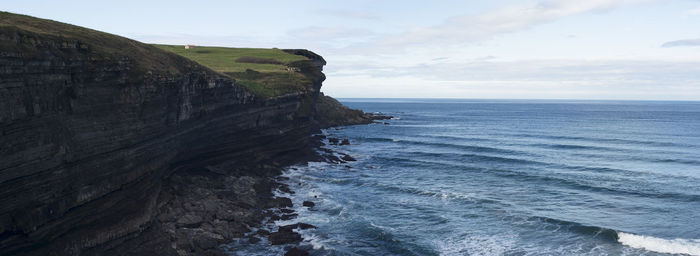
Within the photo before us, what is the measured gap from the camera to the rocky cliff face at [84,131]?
16156mm

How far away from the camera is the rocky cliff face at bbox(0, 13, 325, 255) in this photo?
53.0 ft

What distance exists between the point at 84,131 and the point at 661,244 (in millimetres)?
32375

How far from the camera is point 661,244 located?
25422 millimetres

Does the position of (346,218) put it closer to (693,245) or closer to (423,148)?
(693,245)

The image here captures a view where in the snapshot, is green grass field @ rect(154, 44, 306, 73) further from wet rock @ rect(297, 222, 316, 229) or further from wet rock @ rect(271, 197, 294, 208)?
wet rock @ rect(297, 222, 316, 229)

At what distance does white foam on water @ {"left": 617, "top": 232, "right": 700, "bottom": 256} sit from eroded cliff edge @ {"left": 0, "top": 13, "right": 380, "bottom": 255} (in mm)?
23960

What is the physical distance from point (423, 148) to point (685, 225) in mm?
39585

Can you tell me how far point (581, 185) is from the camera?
40406 mm

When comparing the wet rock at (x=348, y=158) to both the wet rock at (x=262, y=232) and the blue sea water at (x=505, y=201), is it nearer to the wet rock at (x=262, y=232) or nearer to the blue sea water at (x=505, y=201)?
the blue sea water at (x=505, y=201)

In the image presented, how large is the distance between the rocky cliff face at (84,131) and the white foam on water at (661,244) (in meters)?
29.0

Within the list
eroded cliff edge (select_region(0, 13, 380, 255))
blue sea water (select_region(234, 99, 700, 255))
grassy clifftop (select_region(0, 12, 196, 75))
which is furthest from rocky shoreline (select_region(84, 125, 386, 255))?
grassy clifftop (select_region(0, 12, 196, 75))

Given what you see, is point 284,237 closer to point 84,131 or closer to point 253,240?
point 253,240

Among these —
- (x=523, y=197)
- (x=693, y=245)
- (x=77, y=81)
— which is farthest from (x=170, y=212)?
(x=693, y=245)

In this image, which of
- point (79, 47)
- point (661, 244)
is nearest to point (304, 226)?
point (79, 47)
